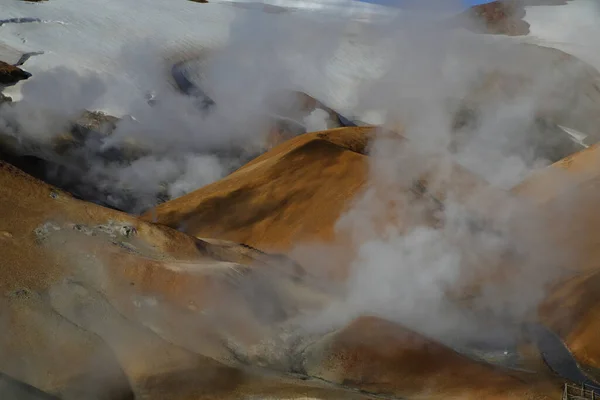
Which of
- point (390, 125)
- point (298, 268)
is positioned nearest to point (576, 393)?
point (298, 268)

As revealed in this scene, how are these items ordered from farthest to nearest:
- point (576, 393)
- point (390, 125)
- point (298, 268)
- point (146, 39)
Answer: point (146, 39) < point (390, 125) < point (298, 268) < point (576, 393)

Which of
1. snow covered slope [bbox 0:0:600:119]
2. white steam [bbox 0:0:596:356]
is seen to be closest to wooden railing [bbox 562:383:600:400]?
white steam [bbox 0:0:596:356]

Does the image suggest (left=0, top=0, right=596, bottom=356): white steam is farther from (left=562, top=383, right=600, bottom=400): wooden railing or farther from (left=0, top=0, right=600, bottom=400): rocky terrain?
(left=562, top=383, right=600, bottom=400): wooden railing

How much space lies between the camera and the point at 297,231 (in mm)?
24469

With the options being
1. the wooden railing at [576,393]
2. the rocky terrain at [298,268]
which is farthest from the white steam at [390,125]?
the wooden railing at [576,393]

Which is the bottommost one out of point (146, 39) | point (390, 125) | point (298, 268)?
point (390, 125)

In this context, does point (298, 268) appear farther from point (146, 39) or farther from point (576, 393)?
point (146, 39)

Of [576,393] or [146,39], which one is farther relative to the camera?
[146,39]

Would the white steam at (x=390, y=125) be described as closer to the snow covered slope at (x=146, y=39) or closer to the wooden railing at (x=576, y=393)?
the snow covered slope at (x=146, y=39)

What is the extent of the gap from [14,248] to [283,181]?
44.5 ft

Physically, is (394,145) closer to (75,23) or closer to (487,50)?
(487,50)

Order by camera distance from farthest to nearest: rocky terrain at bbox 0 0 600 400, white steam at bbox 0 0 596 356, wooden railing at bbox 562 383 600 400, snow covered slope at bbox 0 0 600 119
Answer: snow covered slope at bbox 0 0 600 119
white steam at bbox 0 0 596 356
rocky terrain at bbox 0 0 600 400
wooden railing at bbox 562 383 600 400

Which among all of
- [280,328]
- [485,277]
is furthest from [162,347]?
[485,277]

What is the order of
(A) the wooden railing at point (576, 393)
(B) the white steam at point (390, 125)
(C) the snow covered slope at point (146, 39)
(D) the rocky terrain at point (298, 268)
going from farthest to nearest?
(C) the snow covered slope at point (146, 39)
(B) the white steam at point (390, 125)
(D) the rocky terrain at point (298, 268)
(A) the wooden railing at point (576, 393)
